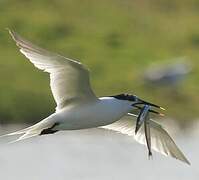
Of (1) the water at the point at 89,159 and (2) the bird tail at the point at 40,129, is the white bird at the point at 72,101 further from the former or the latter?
(1) the water at the point at 89,159

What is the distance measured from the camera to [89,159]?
19.1 meters

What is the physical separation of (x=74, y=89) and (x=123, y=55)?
40.3ft

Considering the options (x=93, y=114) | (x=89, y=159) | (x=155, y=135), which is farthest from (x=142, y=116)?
(x=89, y=159)

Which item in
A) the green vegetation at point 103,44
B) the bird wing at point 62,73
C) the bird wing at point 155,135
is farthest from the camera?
the green vegetation at point 103,44

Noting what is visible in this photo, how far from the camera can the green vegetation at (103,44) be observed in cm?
2098

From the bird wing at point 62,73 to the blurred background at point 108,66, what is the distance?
5.19 meters

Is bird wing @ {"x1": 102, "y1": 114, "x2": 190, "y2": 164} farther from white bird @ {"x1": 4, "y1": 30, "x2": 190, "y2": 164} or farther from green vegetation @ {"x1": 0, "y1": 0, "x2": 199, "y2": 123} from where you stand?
green vegetation @ {"x1": 0, "y1": 0, "x2": 199, "y2": 123}

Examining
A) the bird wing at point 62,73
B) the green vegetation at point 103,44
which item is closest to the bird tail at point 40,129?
the bird wing at point 62,73

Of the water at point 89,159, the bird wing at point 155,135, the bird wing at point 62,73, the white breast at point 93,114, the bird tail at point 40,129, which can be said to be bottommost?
the water at point 89,159

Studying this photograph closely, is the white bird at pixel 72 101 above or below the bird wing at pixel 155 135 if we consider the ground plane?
above

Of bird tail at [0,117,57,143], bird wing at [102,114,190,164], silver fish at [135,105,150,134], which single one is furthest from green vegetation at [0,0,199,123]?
bird tail at [0,117,57,143]

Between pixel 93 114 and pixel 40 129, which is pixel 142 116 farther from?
pixel 40 129

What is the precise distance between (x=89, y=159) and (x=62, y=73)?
7.07 meters

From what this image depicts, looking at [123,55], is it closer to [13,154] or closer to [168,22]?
[168,22]
